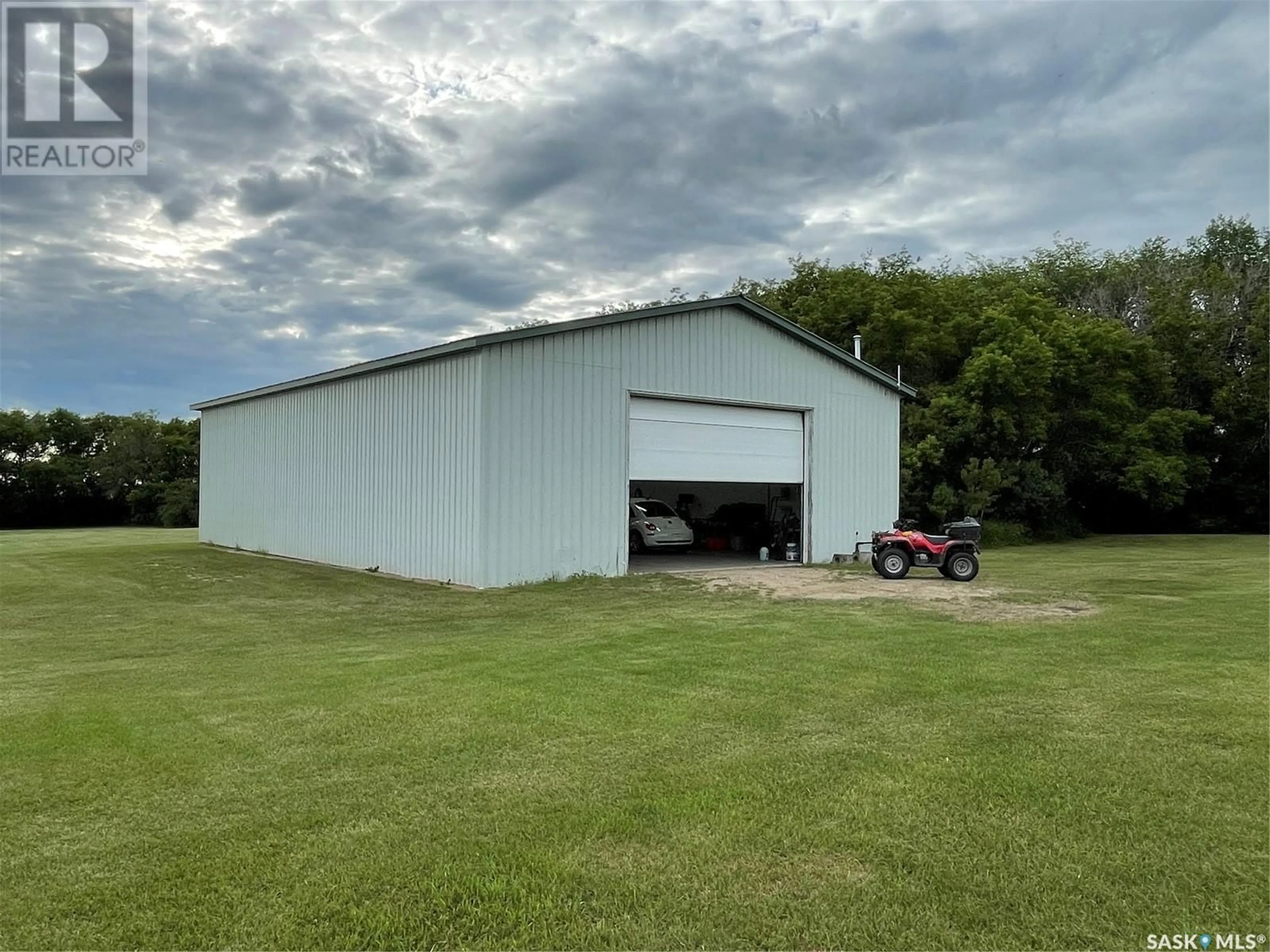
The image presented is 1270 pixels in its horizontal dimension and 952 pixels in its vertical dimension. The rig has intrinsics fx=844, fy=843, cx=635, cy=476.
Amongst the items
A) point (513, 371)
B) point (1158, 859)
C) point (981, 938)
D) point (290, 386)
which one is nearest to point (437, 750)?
point (981, 938)

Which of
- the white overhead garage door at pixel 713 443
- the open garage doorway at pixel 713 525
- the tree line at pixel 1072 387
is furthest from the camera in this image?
the tree line at pixel 1072 387

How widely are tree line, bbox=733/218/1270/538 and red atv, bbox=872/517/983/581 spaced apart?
967 cm

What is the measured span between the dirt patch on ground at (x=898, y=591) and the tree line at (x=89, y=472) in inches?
1377

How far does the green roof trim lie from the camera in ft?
42.3

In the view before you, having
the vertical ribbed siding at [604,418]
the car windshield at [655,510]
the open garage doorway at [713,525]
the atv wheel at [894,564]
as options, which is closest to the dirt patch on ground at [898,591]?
the atv wheel at [894,564]

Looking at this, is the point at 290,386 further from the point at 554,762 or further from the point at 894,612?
the point at 554,762

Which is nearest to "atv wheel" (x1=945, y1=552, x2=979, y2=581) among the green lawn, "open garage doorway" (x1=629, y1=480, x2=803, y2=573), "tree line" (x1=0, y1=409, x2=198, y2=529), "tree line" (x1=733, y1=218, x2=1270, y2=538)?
"open garage doorway" (x1=629, y1=480, x2=803, y2=573)

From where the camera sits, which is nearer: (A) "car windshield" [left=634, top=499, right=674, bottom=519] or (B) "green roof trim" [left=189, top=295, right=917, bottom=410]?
(B) "green roof trim" [left=189, top=295, right=917, bottom=410]

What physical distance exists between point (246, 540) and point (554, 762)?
18862mm

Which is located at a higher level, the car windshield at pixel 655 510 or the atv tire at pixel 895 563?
the car windshield at pixel 655 510

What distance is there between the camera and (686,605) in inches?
418

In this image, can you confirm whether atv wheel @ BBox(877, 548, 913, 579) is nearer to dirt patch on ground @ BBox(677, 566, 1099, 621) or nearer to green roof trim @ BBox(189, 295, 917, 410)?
dirt patch on ground @ BBox(677, 566, 1099, 621)

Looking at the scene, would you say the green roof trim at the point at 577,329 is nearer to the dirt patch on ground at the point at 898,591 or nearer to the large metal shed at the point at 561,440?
the large metal shed at the point at 561,440

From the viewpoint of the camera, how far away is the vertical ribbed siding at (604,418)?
12883 millimetres
